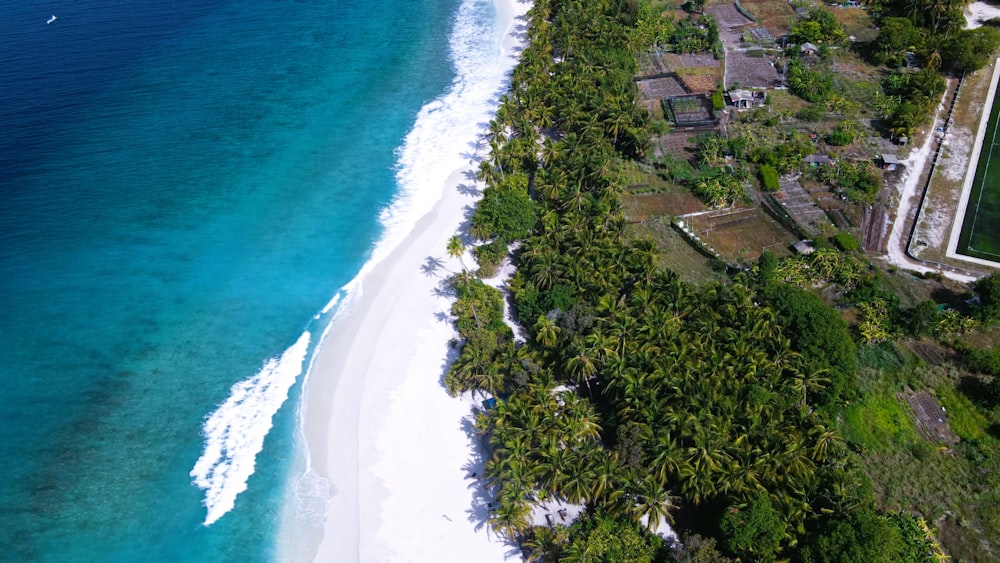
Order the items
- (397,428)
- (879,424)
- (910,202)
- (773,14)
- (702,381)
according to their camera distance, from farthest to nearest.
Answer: (773,14) → (910,202) → (397,428) → (879,424) → (702,381)

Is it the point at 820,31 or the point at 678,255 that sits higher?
the point at 820,31

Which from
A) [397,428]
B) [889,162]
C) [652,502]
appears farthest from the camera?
[889,162]

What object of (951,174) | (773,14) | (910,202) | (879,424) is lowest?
(879,424)

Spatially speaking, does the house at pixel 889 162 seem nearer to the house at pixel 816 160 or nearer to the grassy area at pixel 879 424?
the house at pixel 816 160

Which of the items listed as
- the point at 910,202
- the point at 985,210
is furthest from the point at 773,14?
the point at 985,210

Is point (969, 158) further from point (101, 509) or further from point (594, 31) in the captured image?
point (101, 509)

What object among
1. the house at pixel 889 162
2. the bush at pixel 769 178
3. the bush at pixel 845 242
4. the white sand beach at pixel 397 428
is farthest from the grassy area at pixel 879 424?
the house at pixel 889 162

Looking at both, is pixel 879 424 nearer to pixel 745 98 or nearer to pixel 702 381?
pixel 702 381
